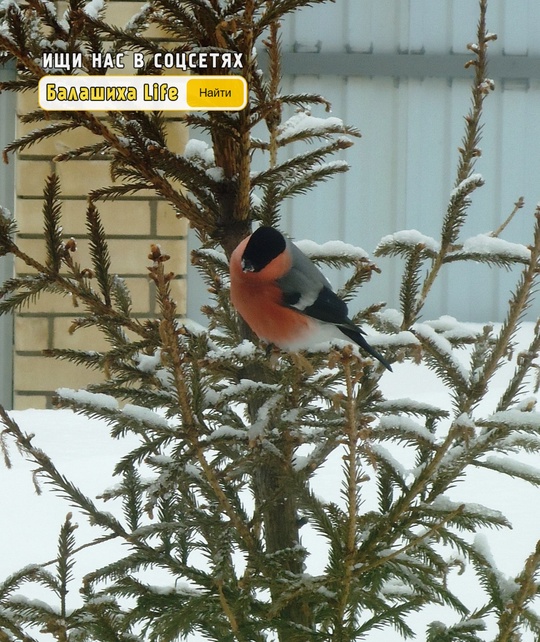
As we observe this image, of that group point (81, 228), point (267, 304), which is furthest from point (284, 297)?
point (81, 228)

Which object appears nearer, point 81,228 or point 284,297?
point 284,297

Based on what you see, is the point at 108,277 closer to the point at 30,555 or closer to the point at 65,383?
the point at 30,555

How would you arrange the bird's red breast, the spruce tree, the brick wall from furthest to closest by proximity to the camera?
the brick wall < the bird's red breast < the spruce tree

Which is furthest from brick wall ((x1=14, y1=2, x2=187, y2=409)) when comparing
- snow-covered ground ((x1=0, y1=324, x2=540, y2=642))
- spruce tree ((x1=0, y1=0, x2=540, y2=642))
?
spruce tree ((x1=0, y1=0, x2=540, y2=642))

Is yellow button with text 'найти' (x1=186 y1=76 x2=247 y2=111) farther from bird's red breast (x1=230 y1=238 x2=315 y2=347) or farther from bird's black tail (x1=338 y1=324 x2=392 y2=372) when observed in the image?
bird's black tail (x1=338 y1=324 x2=392 y2=372)

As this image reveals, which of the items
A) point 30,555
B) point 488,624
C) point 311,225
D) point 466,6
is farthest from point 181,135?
point 488,624

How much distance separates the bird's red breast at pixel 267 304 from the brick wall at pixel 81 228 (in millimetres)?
1384

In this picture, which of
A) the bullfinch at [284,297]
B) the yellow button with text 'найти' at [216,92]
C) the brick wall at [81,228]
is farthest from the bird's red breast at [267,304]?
the brick wall at [81,228]

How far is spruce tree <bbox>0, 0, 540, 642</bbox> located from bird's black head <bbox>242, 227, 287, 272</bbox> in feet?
0.22

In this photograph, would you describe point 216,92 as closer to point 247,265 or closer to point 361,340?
point 247,265

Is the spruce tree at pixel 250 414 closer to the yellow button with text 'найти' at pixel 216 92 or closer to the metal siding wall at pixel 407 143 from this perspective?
the yellow button with text 'найти' at pixel 216 92

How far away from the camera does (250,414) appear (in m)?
0.96

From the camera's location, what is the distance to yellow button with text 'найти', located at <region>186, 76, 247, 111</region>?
864 millimetres

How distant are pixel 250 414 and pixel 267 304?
0.13 m
